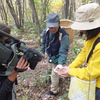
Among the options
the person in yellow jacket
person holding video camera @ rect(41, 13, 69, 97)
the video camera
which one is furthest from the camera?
person holding video camera @ rect(41, 13, 69, 97)

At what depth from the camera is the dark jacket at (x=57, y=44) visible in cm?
195

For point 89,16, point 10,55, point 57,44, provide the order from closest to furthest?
point 10,55, point 89,16, point 57,44

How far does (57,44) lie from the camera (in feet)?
6.81

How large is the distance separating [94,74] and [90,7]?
2.73 ft

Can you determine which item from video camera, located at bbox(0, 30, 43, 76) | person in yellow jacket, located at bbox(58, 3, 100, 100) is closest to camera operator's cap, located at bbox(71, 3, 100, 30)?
person in yellow jacket, located at bbox(58, 3, 100, 100)

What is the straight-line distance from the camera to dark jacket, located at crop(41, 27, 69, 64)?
6.40ft

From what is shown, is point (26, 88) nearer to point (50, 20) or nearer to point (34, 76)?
point (34, 76)

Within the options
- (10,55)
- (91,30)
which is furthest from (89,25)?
(10,55)

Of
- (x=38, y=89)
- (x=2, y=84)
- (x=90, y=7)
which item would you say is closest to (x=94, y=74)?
(x=90, y=7)

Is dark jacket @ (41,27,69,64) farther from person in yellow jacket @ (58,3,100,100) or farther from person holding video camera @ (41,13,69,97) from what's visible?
person in yellow jacket @ (58,3,100,100)

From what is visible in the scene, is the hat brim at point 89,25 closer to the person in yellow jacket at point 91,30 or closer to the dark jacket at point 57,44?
the person in yellow jacket at point 91,30

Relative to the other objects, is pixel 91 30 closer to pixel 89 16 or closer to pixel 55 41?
pixel 89 16

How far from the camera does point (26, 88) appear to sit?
269 cm

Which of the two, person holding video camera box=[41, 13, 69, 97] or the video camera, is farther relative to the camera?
person holding video camera box=[41, 13, 69, 97]
